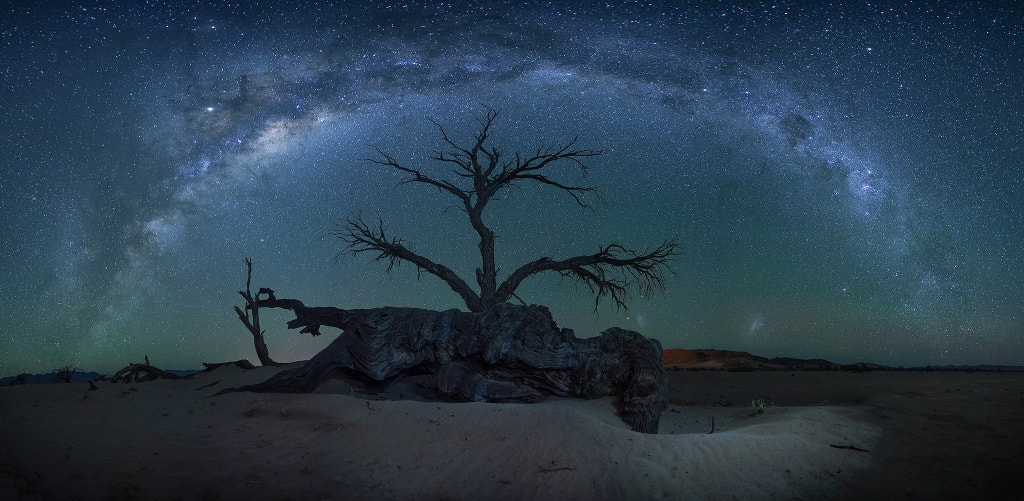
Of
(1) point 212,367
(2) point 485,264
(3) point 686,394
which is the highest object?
(2) point 485,264

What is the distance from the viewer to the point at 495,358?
11.7 m

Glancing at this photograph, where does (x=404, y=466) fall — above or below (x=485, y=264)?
below

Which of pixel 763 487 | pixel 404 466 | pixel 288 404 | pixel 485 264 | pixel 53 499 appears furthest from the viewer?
pixel 485 264

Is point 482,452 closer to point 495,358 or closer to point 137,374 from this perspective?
point 495,358

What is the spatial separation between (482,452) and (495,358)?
3.80m

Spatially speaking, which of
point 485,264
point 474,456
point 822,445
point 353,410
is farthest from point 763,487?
point 485,264

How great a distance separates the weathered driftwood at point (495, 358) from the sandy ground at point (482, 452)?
0.78 meters

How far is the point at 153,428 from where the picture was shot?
8898 millimetres

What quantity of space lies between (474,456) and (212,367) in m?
13.5

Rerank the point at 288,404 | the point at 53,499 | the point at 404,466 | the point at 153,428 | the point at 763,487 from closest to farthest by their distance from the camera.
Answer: the point at 53,499, the point at 763,487, the point at 404,466, the point at 153,428, the point at 288,404

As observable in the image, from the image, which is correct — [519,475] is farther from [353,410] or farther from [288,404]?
[288,404]

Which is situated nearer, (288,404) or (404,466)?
(404,466)

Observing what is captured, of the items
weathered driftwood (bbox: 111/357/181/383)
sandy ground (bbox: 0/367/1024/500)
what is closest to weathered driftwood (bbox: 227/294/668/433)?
sandy ground (bbox: 0/367/1024/500)

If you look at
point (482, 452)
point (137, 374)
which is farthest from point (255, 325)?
point (482, 452)
